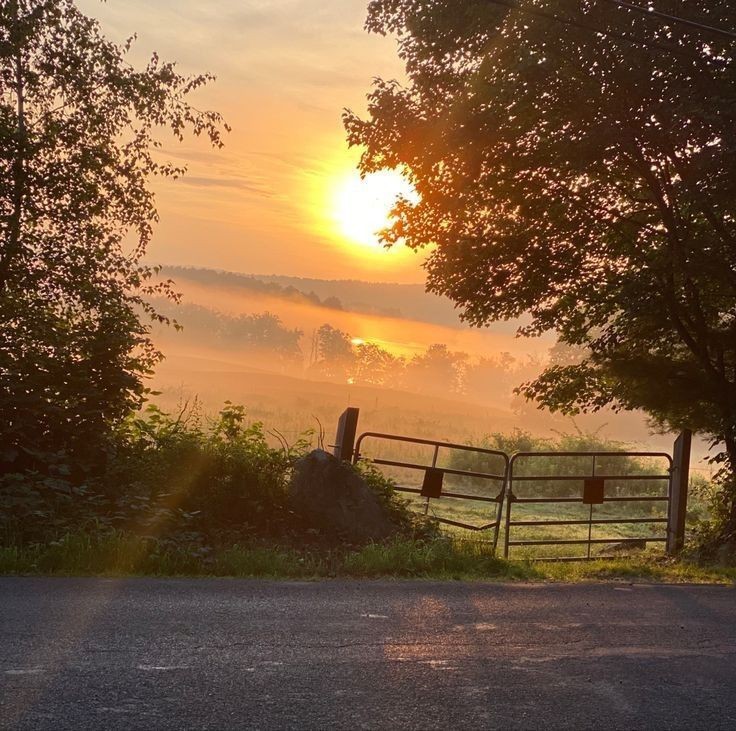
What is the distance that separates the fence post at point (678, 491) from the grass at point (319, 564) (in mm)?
1954

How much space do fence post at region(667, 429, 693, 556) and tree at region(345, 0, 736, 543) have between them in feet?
1.51

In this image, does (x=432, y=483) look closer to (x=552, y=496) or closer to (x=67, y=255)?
(x=67, y=255)

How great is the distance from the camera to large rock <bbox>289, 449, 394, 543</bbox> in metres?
10.3

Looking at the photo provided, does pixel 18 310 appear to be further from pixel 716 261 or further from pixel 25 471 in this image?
pixel 716 261

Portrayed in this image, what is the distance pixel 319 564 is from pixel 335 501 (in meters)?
1.65

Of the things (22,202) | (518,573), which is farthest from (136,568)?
(22,202)

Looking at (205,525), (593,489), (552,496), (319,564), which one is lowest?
(319,564)

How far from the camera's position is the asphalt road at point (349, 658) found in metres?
4.55

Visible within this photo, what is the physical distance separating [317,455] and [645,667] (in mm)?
5779

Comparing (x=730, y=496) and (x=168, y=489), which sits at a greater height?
(x=730, y=496)

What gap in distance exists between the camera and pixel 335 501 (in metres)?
10.4

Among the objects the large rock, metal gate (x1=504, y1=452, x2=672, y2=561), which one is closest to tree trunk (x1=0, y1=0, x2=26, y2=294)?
the large rock

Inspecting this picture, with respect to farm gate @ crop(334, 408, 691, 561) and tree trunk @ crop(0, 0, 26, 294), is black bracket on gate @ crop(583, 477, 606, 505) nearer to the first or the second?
farm gate @ crop(334, 408, 691, 561)

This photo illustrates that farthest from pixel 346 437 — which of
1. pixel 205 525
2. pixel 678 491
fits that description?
pixel 678 491
